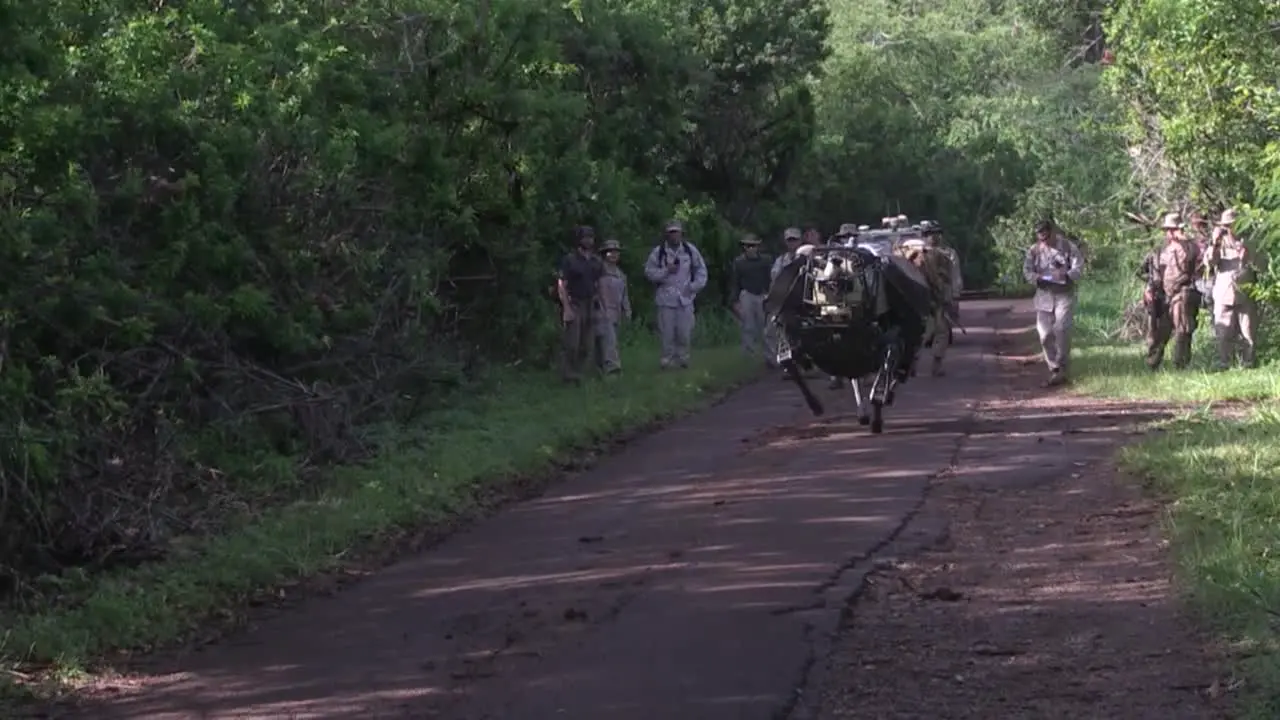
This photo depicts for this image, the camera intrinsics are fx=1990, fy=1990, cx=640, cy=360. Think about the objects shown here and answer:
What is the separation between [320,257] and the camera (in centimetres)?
1594

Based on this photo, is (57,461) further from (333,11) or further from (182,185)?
(333,11)

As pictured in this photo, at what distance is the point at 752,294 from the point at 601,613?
15479 mm

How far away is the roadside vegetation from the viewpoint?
1122 centimetres

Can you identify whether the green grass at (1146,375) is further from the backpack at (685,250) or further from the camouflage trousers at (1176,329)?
the backpack at (685,250)

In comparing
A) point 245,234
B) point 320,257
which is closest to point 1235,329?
point 320,257

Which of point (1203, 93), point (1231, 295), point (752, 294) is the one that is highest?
point (1203, 93)

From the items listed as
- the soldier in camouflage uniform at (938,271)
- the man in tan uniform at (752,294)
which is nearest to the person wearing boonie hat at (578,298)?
the man in tan uniform at (752,294)

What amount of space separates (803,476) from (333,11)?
7.16 metres

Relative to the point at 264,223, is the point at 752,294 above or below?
below

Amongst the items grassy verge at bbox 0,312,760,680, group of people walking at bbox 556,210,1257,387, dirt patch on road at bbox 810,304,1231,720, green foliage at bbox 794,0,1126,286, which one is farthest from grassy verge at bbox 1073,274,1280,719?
green foliage at bbox 794,0,1126,286

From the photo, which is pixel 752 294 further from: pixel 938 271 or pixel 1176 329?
pixel 1176 329

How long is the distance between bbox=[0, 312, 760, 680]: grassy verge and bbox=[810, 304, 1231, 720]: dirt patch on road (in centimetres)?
334

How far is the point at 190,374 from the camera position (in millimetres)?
13336

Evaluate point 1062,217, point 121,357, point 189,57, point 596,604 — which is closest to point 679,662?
point 596,604
